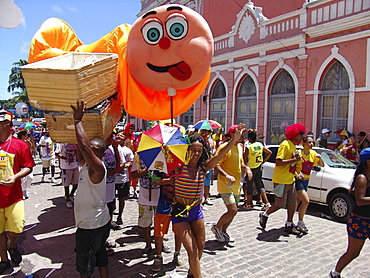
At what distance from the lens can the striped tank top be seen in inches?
146

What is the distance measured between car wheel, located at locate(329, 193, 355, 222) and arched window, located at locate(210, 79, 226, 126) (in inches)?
409

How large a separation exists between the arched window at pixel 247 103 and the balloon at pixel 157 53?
11144 millimetres

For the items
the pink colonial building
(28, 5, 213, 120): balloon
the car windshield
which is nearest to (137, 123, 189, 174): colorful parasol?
(28, 5, 213, 120): balloon

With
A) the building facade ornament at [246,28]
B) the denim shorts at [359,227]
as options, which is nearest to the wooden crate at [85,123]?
the denim shorts at [359,227]

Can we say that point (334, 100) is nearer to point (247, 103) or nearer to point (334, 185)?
point (247, 103)

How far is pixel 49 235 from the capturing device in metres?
5.45

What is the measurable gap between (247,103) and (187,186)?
12.2 m

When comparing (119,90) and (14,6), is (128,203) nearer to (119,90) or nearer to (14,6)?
(119,90)

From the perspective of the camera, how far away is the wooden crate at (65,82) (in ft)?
10.3

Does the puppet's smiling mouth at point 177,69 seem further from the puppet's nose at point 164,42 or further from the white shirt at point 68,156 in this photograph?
the white shirt at point 68,156

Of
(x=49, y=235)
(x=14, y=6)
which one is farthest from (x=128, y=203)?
(x=14, y=6)

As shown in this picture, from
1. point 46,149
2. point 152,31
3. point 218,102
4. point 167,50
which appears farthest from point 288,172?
point 218,102

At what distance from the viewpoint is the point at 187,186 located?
3.74 metres

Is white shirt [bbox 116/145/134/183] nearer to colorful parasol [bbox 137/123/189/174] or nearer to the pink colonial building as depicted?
colorful parasol [bbox 137/123/189/174]
